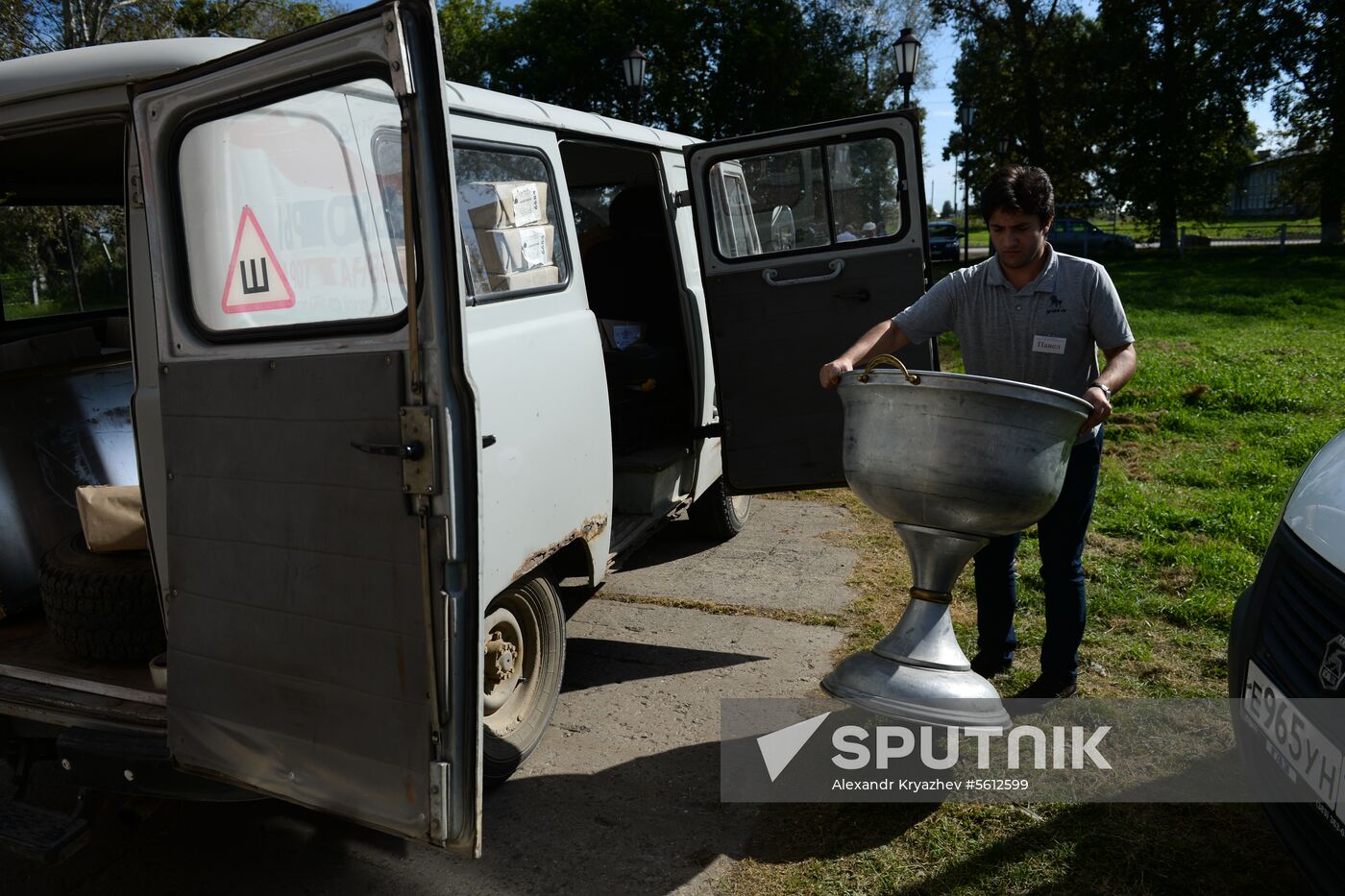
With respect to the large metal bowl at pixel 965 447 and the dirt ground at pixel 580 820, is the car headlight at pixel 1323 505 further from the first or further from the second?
the dirt ground at pixel 580 820

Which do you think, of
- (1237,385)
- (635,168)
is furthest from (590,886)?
(1237,385)

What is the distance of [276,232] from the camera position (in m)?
2.64

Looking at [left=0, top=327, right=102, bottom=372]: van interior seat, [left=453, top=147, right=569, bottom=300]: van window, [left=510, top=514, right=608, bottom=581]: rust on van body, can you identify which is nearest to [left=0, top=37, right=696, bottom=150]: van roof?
[left=453, top=147, right=569, bottom=300]: van window

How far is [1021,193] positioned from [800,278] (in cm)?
149

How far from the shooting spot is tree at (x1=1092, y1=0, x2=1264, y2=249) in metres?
27.5

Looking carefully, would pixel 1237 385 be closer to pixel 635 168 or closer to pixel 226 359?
pixel 635 168

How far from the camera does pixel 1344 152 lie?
82.3ft

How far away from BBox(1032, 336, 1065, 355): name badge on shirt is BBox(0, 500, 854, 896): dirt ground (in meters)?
1.68

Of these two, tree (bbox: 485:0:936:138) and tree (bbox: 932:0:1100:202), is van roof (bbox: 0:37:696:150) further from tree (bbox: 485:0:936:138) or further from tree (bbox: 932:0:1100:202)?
tree (bbox: 932:0:1100:202)

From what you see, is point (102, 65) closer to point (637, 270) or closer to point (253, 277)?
point (253, 277)

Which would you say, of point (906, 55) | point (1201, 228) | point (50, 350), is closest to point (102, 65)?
point (50, 350)

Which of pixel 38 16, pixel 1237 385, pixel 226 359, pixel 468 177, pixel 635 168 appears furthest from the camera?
pixel 38 16

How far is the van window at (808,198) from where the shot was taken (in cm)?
434

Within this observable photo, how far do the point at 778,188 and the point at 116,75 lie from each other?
110 inches
